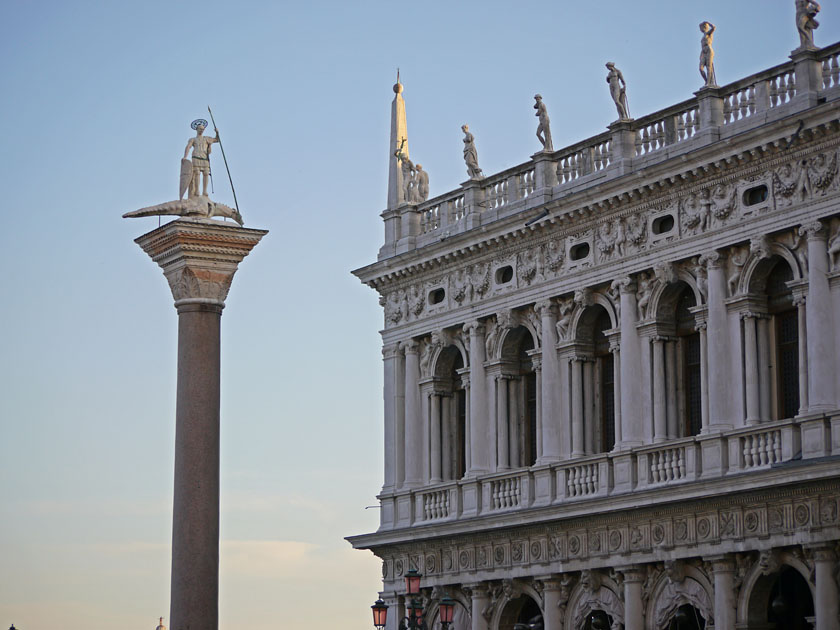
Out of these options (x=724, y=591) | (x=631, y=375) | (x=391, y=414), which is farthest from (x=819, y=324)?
(x=391, y=414)

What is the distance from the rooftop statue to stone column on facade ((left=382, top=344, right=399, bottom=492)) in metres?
12.9

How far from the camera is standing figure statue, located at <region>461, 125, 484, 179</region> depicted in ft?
140

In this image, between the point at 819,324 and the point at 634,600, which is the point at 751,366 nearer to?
the point at 819,324

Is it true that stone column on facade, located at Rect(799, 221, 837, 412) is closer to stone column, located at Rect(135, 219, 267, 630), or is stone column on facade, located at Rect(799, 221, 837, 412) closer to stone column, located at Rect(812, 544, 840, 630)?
stone column, located at Rect(812, 544, 840, 630)

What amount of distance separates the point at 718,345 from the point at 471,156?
30.6 ft

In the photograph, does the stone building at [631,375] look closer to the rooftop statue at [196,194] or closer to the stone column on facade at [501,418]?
the stone column on facade at [501,418]

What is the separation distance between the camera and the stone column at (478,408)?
4141cm

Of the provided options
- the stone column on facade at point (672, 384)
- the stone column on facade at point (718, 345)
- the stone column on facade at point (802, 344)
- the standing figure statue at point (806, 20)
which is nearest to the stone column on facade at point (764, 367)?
the stone column on facade at point (718, 345)

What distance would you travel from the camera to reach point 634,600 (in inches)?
1427

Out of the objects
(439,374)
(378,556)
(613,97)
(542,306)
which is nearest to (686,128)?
(613,97)

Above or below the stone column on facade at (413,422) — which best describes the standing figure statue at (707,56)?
above

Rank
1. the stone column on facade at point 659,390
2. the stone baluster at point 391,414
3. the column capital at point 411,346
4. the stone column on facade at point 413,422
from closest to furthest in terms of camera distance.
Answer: the stone column on facade at point 659,390 < the stone column on facade at point 413,422 < the column capital at point 411,346 < the stone baluster at point 391,414

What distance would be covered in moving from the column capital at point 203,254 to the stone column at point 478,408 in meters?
11.1

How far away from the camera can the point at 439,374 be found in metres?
43.0
